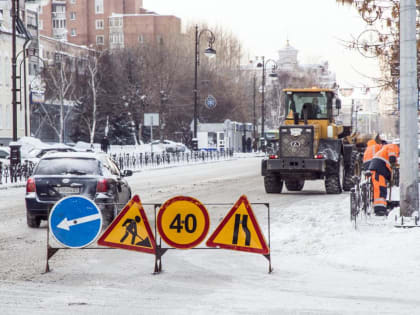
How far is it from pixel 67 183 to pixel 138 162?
100 ft

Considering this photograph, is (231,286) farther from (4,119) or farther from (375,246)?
(4,119)

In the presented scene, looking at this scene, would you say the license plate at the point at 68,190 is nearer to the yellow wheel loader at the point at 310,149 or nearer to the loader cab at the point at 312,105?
the yellow wheel loader at the point at 310,149

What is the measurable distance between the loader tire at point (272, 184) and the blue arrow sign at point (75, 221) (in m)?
14.9

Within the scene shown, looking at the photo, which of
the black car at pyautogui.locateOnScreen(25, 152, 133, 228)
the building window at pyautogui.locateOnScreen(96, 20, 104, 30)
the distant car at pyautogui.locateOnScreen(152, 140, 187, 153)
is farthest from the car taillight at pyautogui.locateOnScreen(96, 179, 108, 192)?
the building window at pyautogui.locateOnScreen(96, 20, 104, 30)

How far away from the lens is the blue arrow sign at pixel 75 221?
10.1m

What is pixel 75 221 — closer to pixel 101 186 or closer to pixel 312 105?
pixel 101 186

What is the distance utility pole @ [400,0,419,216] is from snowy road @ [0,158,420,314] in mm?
669

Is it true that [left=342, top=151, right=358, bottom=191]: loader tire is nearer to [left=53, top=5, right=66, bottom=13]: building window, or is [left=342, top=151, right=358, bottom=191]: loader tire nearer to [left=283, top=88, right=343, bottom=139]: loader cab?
[left=283, top=88, right=343, bottom=139]: loader cab

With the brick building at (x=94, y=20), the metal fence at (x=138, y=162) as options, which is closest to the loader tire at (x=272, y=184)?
the metal fence at (x=138, y=162)

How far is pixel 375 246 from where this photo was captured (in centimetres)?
1210

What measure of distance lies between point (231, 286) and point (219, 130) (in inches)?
2536

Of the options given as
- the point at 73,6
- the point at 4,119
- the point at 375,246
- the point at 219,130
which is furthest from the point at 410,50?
the point at 73,6

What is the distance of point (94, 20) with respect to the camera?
128000 millimetres

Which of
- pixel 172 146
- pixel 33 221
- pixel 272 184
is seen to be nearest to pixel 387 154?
pixel 33 221
